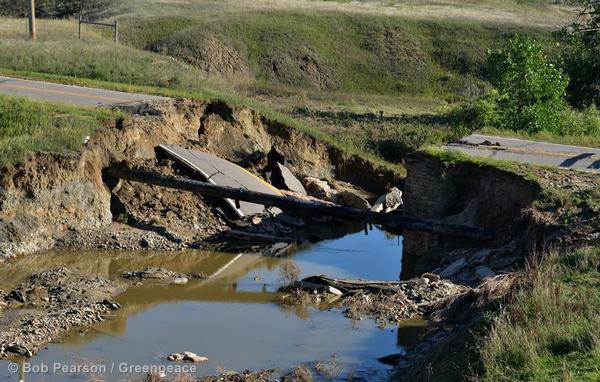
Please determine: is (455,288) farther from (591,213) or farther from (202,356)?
(202,356)

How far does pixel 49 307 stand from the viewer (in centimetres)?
1884

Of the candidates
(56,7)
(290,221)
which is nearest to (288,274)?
(290,221)

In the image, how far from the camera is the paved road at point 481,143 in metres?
25.3

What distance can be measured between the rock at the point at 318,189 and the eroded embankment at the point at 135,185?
0.88m

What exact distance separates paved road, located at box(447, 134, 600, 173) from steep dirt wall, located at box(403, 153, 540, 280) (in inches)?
53.7

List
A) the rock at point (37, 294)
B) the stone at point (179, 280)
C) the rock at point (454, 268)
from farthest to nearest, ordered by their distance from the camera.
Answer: the stone at point (179, 280) → the rock at point (454, 268) → the rock at point (37, 294)

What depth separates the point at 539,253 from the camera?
18406 mm

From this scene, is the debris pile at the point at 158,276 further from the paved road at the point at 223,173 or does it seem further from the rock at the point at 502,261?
the rock at the point at 502,261

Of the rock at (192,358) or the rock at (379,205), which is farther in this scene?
the rock at (379,205)

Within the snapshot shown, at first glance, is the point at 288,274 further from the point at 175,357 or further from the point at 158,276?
the point at 175,357

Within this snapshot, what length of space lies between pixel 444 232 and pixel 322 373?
7.84 meters

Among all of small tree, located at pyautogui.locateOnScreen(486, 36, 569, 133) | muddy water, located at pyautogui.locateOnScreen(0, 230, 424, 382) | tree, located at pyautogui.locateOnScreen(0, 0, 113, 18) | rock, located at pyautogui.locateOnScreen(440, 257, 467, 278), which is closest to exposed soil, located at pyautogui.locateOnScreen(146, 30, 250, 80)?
tree, located at pyautogui.locateOnScreen(0, 0, 113, 18)

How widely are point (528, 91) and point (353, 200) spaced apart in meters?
7.77

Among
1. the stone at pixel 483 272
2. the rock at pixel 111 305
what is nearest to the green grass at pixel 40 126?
the rock at pixel 111 305
